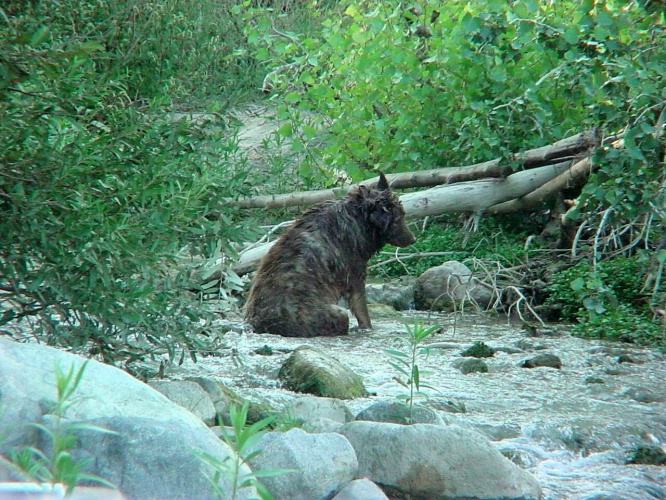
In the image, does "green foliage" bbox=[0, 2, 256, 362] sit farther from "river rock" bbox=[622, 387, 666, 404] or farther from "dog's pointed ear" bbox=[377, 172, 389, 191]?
"dog's pointed ear" bbox=[377, 172, 389, 191]

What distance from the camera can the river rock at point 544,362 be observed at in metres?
6.68

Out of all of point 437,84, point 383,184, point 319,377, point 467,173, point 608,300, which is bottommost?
point 608,300

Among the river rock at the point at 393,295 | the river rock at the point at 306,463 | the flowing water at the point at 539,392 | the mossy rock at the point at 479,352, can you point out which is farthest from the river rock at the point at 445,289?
the river rock at the point at 306,463

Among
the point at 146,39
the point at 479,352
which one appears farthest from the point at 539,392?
the point at 146,39

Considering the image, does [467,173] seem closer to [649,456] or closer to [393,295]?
[393,295]

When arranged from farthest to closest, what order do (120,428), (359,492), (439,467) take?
(439,467), (359,492), (120,428)

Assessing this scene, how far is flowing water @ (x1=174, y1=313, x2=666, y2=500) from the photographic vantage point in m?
4.45

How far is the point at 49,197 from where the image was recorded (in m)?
4.07

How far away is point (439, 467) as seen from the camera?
386cm

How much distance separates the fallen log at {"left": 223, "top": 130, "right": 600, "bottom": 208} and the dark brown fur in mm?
967

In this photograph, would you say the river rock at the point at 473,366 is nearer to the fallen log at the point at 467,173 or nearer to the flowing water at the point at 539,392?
the flowing water at the point at 539,392

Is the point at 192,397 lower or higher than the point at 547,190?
lower

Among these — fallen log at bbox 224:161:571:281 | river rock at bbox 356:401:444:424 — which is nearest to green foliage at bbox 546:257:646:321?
fallen log at bbox 224:161:571:281

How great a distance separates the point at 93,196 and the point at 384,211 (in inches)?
180
